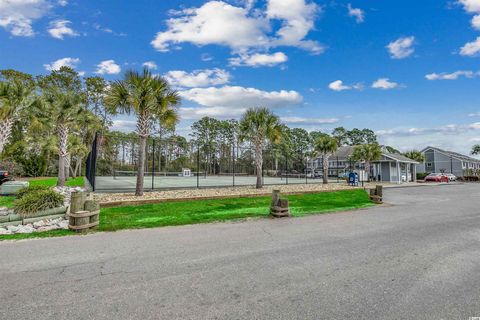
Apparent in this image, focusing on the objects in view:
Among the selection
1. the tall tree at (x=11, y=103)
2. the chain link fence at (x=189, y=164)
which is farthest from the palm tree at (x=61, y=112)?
the chain link fence at (x=189, y=164)

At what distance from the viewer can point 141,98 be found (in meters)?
12.1

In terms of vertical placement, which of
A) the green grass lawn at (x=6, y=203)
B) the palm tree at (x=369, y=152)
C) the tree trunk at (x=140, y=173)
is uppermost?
the palm tree at (x=369, y=152)

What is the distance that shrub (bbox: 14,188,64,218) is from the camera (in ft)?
24.5

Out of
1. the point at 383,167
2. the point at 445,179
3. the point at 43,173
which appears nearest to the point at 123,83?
the point at 43,173

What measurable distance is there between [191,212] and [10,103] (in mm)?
12683

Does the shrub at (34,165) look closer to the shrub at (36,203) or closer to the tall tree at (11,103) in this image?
the tall tree at (11,103)

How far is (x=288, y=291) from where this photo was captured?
11.3ft

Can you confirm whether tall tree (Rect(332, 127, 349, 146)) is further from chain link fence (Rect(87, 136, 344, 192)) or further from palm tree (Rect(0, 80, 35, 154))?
palm tree (Rect(0, 80, 35, 154))

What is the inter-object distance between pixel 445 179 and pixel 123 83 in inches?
1703

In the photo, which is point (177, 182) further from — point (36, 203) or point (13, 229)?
point (13, 229)

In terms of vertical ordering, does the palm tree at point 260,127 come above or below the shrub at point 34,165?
above

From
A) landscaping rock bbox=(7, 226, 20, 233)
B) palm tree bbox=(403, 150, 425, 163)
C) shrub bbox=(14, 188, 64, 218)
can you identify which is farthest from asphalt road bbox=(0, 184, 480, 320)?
palm tree bbox=(403, 150, 425, 163)

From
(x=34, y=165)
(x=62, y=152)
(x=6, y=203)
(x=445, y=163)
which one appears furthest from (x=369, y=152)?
(x=34, y=165)

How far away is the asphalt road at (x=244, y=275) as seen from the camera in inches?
117
